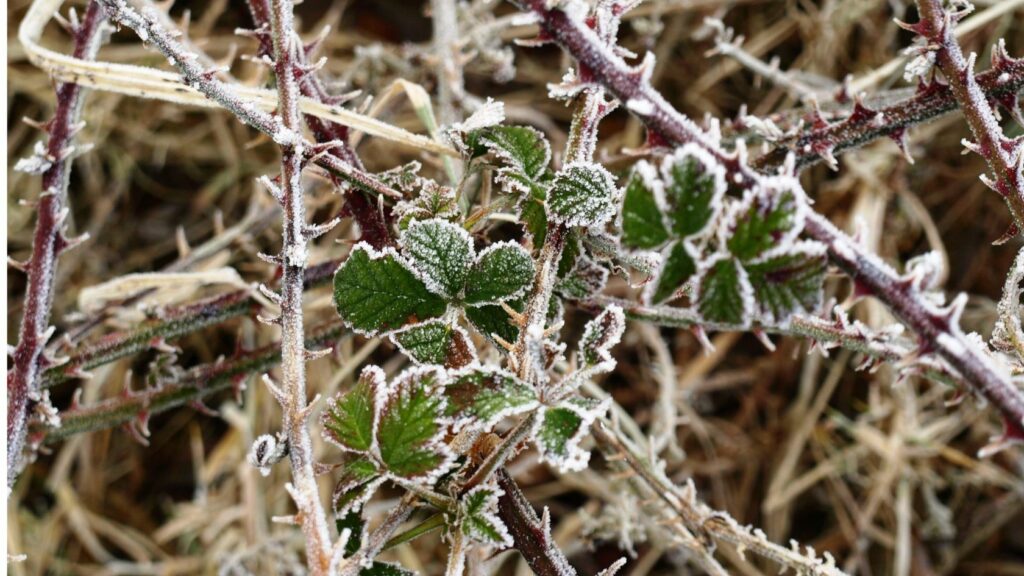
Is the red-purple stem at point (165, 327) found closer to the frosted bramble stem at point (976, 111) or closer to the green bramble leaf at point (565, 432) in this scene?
the green bramble leaf at point (565, 432)

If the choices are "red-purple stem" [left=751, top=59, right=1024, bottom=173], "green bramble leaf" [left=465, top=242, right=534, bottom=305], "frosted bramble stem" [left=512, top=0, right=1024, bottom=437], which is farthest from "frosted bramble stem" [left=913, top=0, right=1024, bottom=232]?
"green bramble leaf" [left=465, top=242, right=534, bottom=305]

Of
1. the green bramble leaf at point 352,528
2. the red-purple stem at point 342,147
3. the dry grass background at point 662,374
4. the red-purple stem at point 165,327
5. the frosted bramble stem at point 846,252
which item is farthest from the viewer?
the dry grass background at point 662,374

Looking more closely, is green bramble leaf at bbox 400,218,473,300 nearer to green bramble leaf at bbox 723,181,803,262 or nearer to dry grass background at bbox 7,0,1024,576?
green bramble leaf at bbox 723,181,803,262

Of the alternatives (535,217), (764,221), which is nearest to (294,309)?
(535,217)

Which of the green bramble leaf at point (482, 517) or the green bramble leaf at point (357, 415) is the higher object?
the green bramble leaf at point (357, 415)

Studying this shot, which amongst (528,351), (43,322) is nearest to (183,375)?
(43,322)

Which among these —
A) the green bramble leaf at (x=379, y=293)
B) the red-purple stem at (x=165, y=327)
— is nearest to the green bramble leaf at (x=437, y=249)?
the green bramble leaf at (x=379, y=293)

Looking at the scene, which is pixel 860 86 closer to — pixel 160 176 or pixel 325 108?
pixel 325 108
